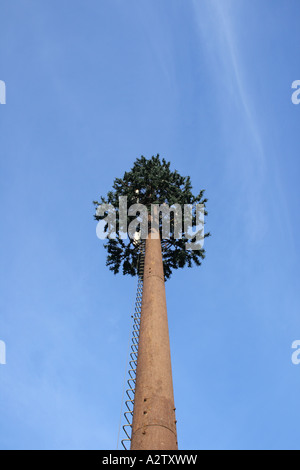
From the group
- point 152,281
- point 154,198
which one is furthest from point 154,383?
point 154,198

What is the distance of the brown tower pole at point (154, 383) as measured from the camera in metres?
8.20

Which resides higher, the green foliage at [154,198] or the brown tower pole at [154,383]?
the green foliage at [154,198]

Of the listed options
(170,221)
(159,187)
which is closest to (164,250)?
(170,221)

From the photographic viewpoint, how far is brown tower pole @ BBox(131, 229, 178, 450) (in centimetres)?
820

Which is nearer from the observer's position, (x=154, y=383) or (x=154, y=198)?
(x=154, y=383)

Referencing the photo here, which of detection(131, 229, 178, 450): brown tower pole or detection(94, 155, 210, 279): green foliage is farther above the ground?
detection(94, 155, 210, 279): green foliage

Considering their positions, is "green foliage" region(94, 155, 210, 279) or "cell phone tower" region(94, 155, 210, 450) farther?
"green foliage" region(94, 155, 210, 279)

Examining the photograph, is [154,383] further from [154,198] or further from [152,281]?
[154,198]

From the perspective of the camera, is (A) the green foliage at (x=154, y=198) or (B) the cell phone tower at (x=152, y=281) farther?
(A) the green foliage at (x=154, y=198)

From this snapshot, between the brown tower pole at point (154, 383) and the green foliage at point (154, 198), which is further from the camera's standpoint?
the green foliage at point (154, 198)

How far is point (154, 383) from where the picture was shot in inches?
368

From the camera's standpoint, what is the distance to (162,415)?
28.3ft
